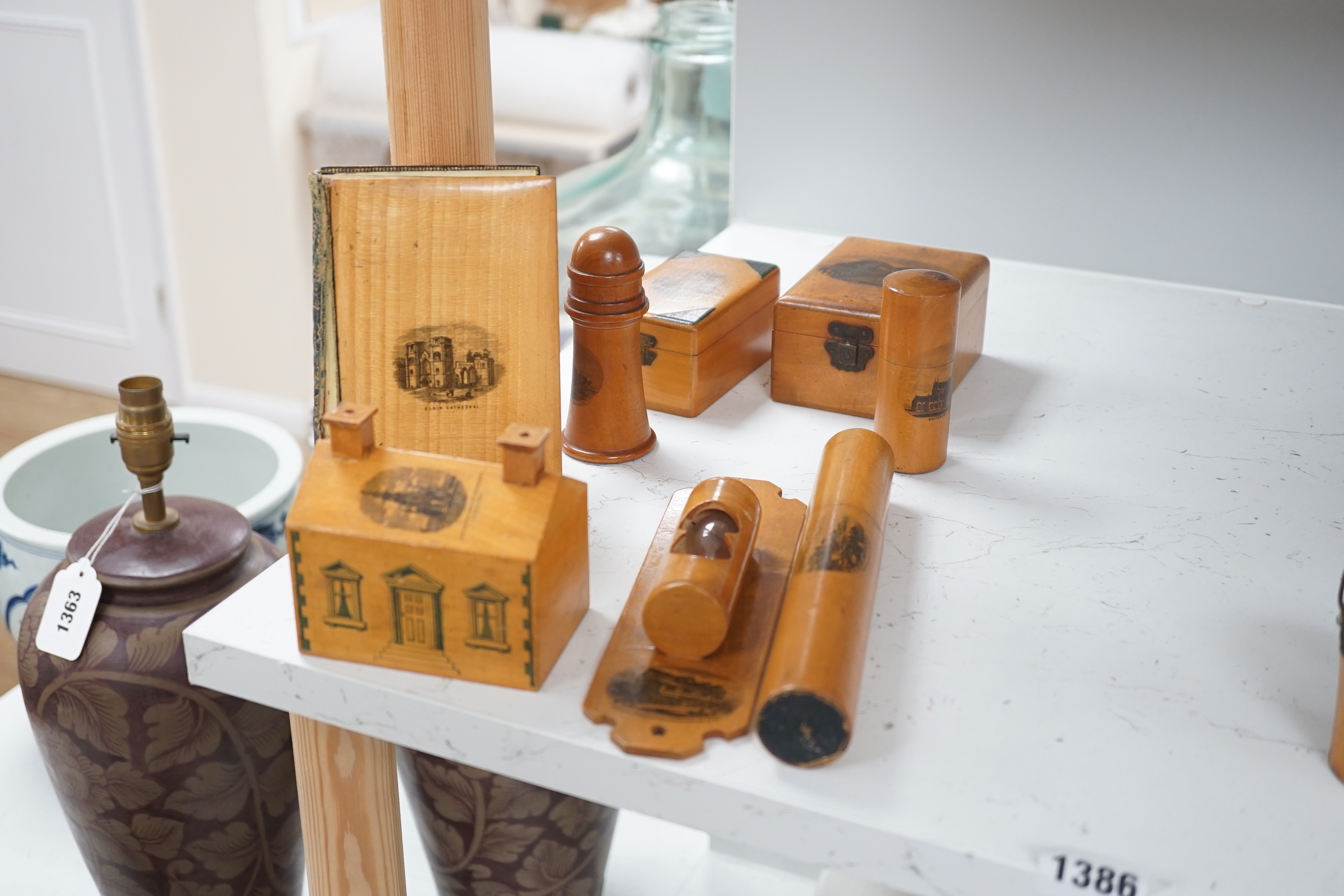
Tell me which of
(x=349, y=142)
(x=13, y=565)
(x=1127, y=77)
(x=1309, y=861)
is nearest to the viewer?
(x=1309, y=861)

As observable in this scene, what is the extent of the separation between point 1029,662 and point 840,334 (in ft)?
1.30

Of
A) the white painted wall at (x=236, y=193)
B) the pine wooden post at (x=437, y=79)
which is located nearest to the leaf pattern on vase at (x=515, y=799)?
the pine wooden post at (x=437, y=79)

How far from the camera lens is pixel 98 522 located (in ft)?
3.48

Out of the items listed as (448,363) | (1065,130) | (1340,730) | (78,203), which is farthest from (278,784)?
(78,203)

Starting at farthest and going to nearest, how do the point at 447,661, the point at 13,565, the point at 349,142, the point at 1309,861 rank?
the point at 349,142, the point at 13,565, the point at 447,661, the point at 1309,861

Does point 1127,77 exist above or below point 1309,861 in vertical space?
above

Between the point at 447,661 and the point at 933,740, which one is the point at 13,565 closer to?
the point at 447,661

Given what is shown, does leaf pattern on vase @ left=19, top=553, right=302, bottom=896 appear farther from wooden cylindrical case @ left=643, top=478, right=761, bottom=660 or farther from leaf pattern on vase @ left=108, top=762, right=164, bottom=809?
wooden cylindrical case @ left=643, top=478, right=761, bottom=660

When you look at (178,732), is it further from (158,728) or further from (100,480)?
(100,480)

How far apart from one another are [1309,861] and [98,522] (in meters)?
0.96

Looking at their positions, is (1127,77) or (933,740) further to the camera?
(1127,77)

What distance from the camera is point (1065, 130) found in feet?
4.88

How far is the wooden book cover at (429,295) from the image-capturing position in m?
0.89

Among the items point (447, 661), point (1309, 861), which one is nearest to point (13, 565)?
point (447, 661)
